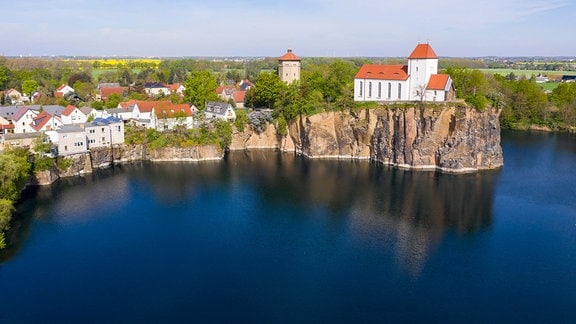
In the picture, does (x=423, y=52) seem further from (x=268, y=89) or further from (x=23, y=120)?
(x=23, y=120)

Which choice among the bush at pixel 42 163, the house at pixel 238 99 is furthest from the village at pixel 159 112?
the house at pixel 238 99

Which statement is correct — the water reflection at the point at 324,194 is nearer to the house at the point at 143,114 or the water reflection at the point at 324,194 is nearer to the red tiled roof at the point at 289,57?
the house at the point at 143,114

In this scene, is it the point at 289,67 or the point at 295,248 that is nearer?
the point at 295,248

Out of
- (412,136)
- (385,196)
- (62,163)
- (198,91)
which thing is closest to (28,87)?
(198,91)

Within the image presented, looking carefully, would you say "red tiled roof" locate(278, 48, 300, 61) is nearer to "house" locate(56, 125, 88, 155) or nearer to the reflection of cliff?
the reflection of cliff

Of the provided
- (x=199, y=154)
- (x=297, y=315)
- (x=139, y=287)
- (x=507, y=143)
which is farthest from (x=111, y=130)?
(x=507, y=143)

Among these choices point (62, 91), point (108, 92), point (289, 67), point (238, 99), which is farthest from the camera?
point (62, 91)
